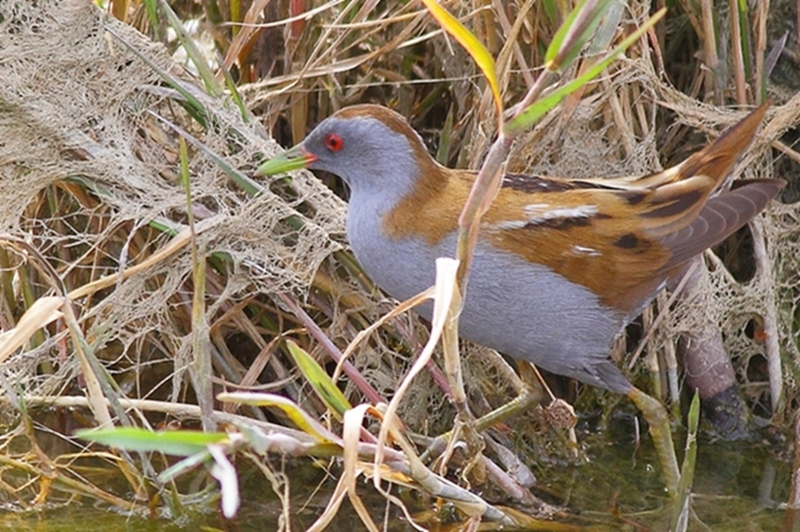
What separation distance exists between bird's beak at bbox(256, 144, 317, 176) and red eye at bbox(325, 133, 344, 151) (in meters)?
0.05

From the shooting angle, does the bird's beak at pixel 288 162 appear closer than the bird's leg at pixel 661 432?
Yes

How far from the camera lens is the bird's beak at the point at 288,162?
225 centimetres

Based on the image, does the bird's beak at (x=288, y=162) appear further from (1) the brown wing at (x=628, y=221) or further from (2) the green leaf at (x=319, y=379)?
(2) the green leaf at (x=319, y=379)

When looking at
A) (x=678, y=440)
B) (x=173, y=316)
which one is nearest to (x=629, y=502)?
(x=678, y=440)

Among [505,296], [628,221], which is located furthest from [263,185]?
[628,221]

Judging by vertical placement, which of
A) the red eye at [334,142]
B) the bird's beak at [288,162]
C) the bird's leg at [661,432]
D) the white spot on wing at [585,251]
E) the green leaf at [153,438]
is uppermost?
the red eye at [334,142]

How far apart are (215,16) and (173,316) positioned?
2.71 ft

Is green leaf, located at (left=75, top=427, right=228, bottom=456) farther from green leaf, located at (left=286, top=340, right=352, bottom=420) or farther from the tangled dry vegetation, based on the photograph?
the tangled dry vegetation

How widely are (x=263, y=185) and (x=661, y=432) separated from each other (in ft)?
3.27

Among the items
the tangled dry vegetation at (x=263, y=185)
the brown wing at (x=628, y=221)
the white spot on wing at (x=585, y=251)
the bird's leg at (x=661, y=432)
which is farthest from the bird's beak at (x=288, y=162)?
the bird's leg at (x=661, y=432)

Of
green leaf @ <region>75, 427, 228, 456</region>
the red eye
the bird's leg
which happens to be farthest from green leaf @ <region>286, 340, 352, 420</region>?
the bird's leg

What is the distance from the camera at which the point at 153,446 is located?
1311 mm

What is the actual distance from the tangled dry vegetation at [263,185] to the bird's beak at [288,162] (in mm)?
116

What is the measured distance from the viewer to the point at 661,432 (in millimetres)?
2361
